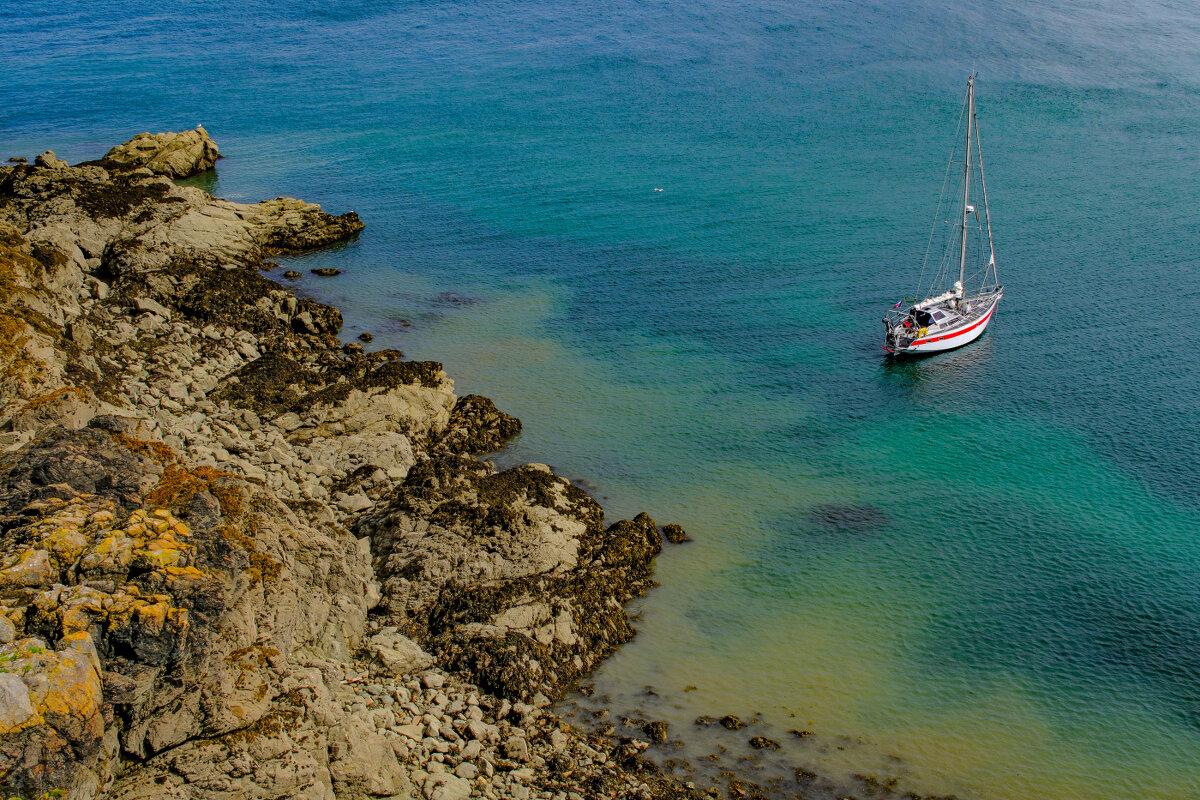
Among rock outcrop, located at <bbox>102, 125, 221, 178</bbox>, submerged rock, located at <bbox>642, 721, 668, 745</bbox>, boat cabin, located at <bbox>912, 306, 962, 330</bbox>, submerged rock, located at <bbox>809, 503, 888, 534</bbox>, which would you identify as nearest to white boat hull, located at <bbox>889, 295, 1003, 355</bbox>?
boat cabin, located at <bbox>912, 306, 962, 330</bbox>

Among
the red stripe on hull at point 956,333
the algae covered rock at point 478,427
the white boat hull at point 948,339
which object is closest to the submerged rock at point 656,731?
the algae covered rock at point 478,427

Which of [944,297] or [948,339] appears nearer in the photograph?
[948,339]

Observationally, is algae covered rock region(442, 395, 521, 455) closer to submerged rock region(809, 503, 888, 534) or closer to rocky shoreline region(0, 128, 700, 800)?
rocky shoreline region(0, 128, 700, 800)

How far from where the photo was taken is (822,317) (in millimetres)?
50562

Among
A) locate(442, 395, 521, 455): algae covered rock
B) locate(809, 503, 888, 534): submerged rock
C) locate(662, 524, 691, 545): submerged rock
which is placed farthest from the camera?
locate(442, 395, 521, 455): algae covered rock

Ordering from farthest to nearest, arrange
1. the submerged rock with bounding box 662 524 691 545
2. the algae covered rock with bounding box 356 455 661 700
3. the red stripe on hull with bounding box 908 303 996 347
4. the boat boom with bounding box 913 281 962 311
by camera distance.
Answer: the boat boom with bounding box 913 281 962 311
the red stripe on hull with bounding box 908 303 996 347
the submerged rock with bounding box 662 524 691 545
the algae covered rock with bounding box 356 455 661 700

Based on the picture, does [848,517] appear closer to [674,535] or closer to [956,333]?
[674,535]

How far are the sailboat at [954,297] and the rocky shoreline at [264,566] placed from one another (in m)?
23.4

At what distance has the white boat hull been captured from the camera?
4669 centimetres

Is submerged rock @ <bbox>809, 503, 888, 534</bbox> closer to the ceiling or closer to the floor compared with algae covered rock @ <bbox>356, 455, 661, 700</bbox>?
closer to the floor

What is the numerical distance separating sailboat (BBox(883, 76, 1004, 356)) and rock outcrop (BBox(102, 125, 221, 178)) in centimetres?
5783

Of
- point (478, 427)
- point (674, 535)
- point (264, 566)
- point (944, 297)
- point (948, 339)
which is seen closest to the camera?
point (264, 566)

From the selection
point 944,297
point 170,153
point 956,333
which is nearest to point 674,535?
point 956,333

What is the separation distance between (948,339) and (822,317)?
7132 millimetres
